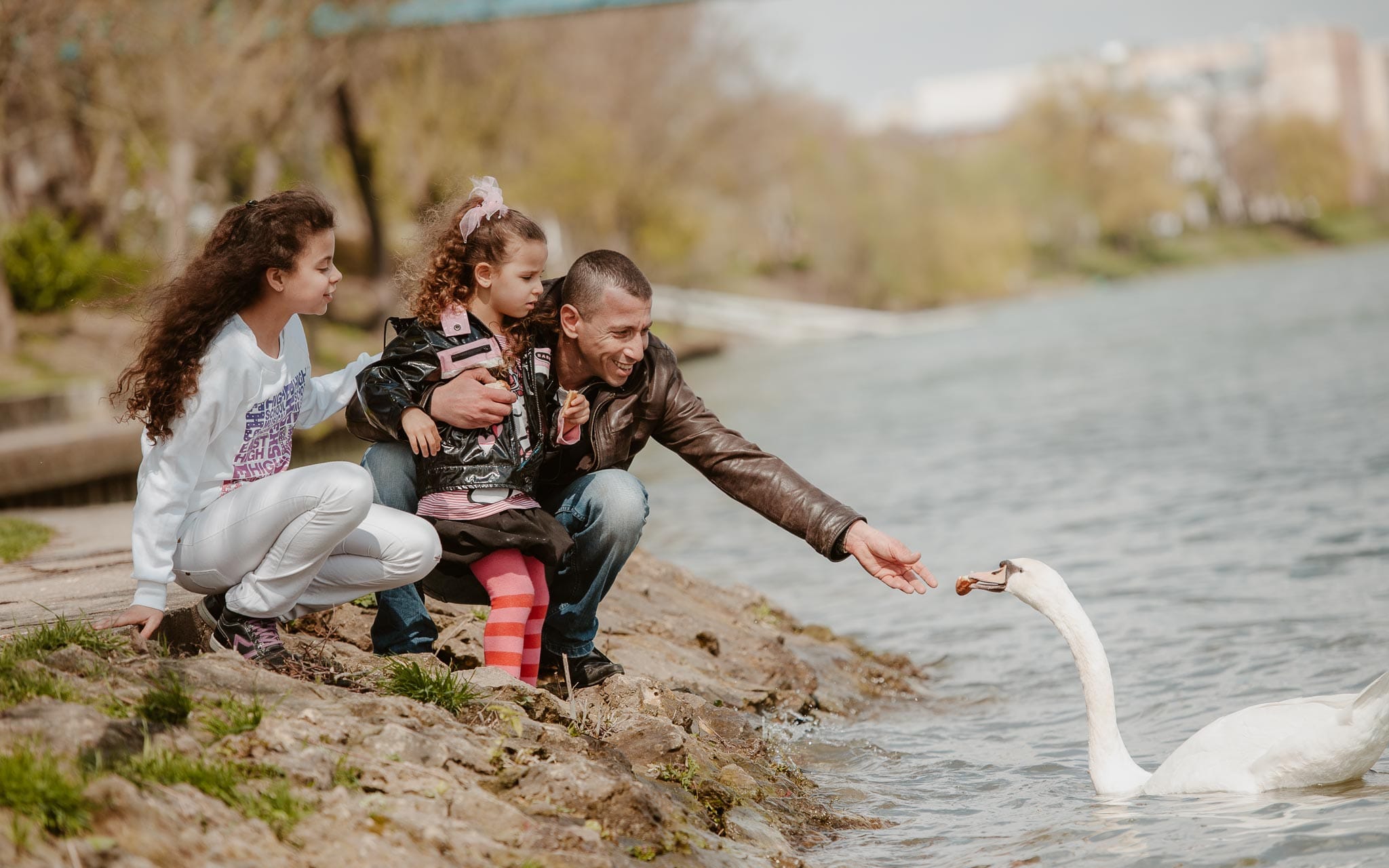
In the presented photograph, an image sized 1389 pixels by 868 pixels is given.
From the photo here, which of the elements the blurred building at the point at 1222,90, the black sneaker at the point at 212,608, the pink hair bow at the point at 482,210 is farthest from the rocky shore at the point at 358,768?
the blurred building at the point at 1222,90

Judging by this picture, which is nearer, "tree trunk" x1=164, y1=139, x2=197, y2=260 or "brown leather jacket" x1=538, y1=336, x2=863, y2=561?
"brown leather jacket" x1=538, y1=336, x2=863, y2=561

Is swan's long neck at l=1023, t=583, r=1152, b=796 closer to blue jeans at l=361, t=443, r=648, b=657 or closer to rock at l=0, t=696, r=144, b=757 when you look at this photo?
blue jeans at l=361, t=443, r=648, b=657

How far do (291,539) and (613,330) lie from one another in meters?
1.22

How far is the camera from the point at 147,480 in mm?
4066

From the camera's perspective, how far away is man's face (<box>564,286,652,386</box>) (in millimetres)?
4473

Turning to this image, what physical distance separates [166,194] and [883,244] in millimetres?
41973

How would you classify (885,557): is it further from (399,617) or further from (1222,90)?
(1222,90)

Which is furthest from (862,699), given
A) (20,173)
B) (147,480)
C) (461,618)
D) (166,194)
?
(20,173)

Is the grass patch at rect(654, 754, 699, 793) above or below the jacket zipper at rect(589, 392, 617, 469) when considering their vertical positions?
below

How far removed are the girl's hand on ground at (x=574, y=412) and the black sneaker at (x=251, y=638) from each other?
1127 mm

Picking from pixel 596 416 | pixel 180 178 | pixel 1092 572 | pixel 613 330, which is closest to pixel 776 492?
pixel 596 416

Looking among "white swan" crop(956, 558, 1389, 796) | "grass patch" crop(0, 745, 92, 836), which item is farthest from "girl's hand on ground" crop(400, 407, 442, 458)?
"white swan" crop(956, 558, 1389, 796)

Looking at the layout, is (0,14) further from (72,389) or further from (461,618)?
(461,618)

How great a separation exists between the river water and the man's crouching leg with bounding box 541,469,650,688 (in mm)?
1046
